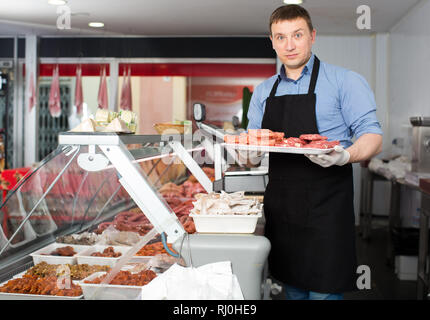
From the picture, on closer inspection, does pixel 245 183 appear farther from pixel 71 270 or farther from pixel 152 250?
pixel 71 270

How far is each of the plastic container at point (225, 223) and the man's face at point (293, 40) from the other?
2.65ft

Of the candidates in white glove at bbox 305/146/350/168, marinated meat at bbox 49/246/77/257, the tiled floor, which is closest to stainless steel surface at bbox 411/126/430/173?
the tiled floor

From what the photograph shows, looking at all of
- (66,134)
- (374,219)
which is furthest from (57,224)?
(374,219)

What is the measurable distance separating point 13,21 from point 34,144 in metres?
2.06

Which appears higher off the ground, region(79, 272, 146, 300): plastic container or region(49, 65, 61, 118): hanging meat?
region(49, 65, 61, 118): hanging meat

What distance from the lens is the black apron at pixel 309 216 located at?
81.1 inches

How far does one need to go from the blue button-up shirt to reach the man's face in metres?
0.09

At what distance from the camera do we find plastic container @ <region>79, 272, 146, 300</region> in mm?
1887

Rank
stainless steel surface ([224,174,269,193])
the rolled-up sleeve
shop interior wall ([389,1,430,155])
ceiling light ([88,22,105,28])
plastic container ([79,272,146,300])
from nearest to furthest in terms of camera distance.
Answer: plastic container ([79,272,146,300]), the rolled-up sleeve, stainless steel surface ([224,174,269,193]), shop interior wall ([389,1,430,155]), ceiling light ([88,22,105,28])

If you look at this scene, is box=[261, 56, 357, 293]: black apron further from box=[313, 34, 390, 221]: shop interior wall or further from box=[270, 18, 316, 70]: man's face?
box=[313, 34, 390, 221]: shop interior wall

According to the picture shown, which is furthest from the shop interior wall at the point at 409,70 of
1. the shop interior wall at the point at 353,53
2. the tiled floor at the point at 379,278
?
the tiled floor at the point at 379,278

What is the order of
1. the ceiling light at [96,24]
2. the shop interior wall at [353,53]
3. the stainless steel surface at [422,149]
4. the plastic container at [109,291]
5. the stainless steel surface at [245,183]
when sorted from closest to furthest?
the plastic container at [109,291], the stainless steel surface at [245,183], the stainless steel surface at [422,149], the ceiling light at [96,24], the shop interior wall at [353,53]

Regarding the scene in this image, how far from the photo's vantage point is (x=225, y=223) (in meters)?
1.71

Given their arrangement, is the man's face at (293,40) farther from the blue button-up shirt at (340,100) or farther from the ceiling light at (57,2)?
the ceiling light at (57,2)
